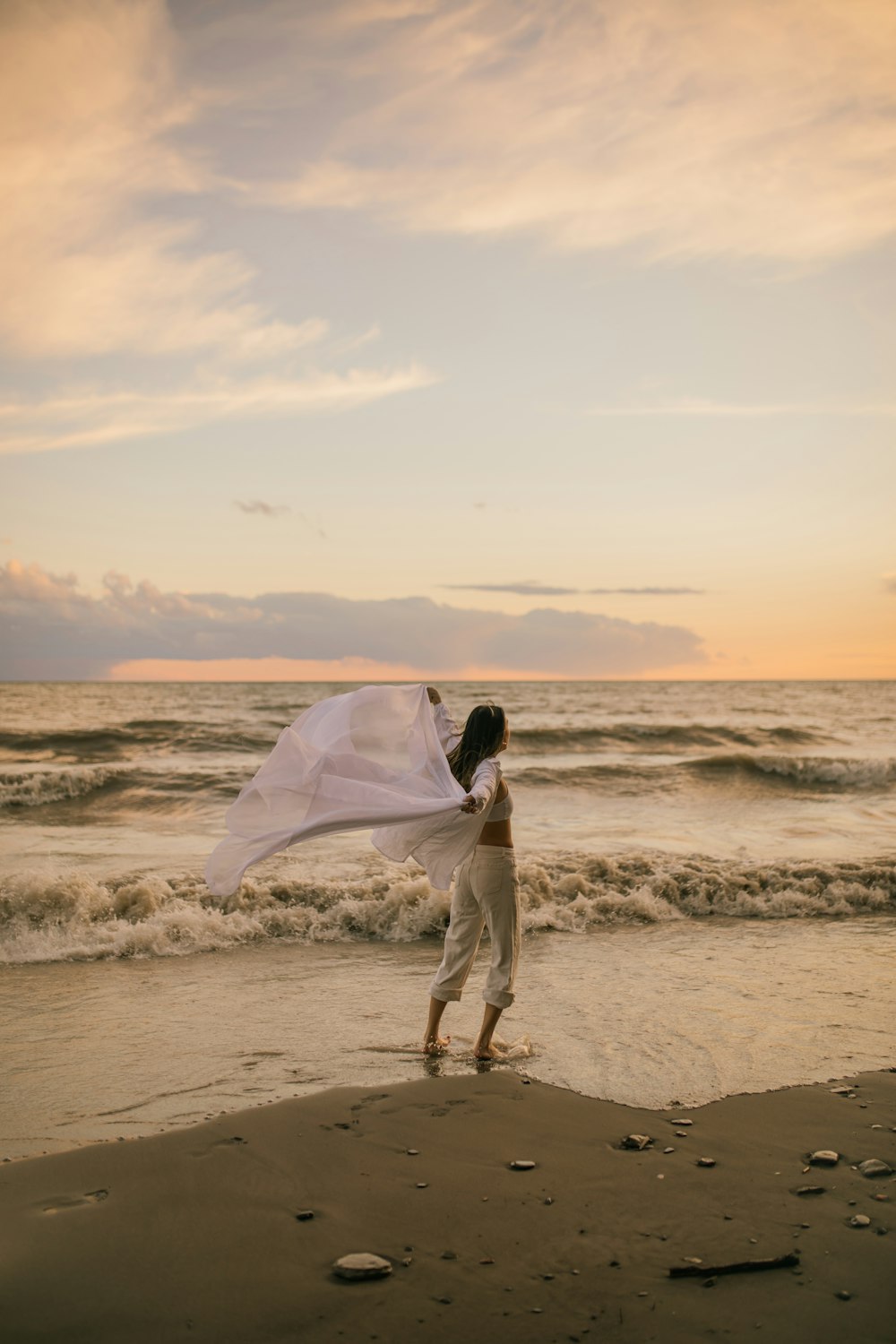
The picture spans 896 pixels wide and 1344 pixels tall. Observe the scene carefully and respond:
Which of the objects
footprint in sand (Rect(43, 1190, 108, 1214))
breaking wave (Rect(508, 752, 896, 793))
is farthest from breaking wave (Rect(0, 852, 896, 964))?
breaking wave (Rect(508, 752, 896, 793))

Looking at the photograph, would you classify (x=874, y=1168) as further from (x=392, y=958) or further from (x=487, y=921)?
(x=392, y=958)

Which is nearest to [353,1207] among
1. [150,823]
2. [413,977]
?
[413,977]

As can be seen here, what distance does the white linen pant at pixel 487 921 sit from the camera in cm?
571

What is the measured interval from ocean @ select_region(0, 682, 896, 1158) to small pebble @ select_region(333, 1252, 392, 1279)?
1.70 meters

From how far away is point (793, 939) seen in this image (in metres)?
9.03

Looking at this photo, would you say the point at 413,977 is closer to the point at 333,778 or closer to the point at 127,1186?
the point at 333,778

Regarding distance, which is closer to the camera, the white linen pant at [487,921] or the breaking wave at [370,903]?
the white linen pant at [487,921]

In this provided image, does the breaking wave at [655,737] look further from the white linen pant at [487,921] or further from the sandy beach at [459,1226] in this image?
the sandy beach at [459,1226]

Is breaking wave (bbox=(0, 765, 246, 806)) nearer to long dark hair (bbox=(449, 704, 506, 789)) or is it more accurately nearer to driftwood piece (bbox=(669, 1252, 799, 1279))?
long dark hair (bbox=(449, 704, 506, 789))

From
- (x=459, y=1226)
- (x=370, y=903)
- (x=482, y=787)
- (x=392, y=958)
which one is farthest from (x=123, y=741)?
(x=459, y=1226)

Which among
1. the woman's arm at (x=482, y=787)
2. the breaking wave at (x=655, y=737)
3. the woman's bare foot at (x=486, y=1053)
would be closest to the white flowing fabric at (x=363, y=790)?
the woman's arm at (x=482, y=787)

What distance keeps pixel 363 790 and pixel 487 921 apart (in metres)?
1.29

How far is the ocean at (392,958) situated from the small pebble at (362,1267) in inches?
67.0

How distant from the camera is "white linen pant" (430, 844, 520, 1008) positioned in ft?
18.7
